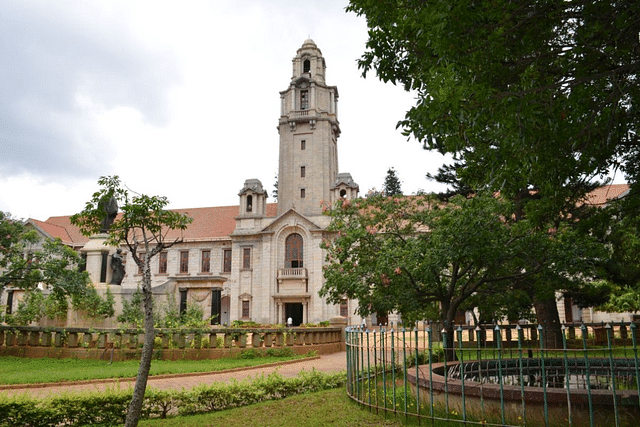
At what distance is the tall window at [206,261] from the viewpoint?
45250 mm

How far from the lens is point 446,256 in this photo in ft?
41.0

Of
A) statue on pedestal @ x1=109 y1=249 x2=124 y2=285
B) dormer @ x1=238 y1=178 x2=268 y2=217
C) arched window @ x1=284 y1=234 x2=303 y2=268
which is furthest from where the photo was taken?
dormer @ x1=238 y1=178 x2=268 y2=217

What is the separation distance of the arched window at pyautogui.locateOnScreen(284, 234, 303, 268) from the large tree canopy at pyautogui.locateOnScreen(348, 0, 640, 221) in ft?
111

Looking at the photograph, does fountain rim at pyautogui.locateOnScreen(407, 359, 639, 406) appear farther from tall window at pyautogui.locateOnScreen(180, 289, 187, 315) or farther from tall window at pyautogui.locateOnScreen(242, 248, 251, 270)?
tall window at pyautogui.locateOnScreen(242, 248, 251, 270)

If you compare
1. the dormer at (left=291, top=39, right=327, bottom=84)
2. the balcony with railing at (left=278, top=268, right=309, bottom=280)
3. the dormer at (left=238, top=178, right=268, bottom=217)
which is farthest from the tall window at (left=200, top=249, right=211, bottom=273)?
the dormer at (left=291, top=39, right=327, bottom=84)

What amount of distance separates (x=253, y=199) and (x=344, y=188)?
25.7 ft

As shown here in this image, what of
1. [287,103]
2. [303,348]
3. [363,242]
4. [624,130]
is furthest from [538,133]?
[287,103]

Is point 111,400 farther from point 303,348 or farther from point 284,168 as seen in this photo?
point 284,168

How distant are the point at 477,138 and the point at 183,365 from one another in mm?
10981

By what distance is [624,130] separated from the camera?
25.2 feet

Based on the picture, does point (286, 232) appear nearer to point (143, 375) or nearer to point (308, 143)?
point (308, 143)

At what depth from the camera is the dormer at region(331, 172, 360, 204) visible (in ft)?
135

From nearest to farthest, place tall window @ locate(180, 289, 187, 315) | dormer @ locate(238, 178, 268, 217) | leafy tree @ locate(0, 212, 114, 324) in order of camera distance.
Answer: leafy tree @ locate(0, 212, 114, 324) < tall window @ locate(180, 289, 187, 315) < dormer @ locate(238, 178, 268, 217)

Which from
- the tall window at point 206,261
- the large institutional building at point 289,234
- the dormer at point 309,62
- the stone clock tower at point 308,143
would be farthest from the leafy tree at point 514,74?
the dormer at point 309,62
